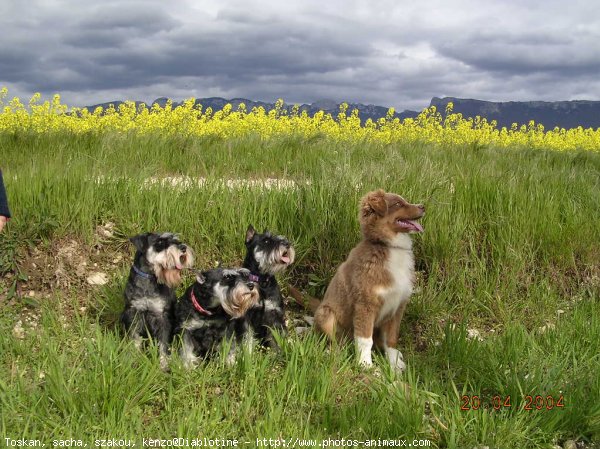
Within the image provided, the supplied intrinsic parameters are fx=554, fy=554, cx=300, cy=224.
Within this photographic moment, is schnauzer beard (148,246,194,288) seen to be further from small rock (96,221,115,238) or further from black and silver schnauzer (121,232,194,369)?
small rock (96,221,115,238)

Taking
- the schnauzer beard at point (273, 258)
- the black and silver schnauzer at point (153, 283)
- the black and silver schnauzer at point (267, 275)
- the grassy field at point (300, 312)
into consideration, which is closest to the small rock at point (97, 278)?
the grassy field at point (300, 312)

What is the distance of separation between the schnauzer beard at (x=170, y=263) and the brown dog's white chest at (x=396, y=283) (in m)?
1.74

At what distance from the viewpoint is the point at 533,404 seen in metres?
4.02

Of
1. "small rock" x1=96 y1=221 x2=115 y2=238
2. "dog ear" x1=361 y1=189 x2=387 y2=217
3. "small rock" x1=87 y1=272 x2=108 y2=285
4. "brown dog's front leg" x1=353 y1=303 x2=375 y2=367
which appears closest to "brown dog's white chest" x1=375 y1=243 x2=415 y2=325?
"brown dog's front leg" x1=353 y1=303 x2=375 y2=367

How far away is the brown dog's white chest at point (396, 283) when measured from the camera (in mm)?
5027

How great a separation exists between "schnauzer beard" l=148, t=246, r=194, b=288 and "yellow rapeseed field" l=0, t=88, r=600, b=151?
798 centimetres

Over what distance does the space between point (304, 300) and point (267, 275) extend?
817 mm

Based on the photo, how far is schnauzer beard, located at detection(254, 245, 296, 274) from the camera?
17.2 feet

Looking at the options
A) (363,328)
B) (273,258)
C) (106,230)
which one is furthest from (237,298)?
(106,230)

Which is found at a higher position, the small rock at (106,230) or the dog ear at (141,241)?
the dog ear at (141,241)
